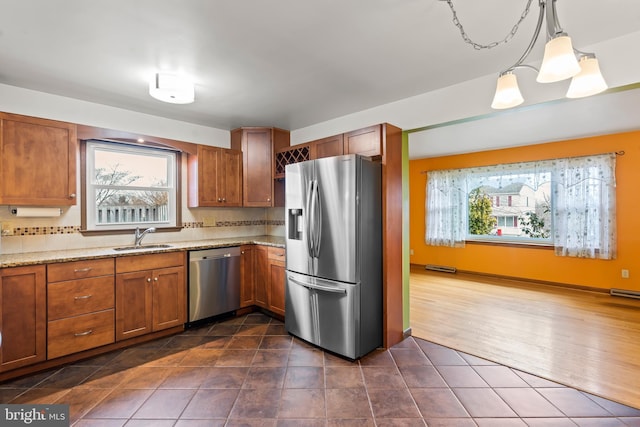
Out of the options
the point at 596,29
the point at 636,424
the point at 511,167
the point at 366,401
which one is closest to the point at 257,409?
the point at 366,401

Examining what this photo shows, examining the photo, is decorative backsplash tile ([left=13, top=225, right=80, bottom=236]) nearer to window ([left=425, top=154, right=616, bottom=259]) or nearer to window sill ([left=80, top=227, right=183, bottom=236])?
window sill ([left=80, top=227, right=183, bottom=236])

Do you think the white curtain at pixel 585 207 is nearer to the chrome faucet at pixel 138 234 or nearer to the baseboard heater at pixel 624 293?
the baseboard heater at pixel 624 293

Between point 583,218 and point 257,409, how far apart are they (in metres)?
5.44

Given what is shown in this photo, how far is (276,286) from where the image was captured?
11.4ft

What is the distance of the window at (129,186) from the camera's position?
10.3 feet

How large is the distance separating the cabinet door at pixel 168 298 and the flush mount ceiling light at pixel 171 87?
1668 millimetres

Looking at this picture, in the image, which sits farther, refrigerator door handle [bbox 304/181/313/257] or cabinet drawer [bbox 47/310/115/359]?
refrigerator door handle [bbox 304/181/313/257]

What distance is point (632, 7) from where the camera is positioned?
5.33ft

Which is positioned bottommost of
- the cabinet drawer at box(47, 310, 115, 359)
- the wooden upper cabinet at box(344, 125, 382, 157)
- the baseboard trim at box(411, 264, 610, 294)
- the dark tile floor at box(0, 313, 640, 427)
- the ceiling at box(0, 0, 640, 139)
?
the dark tile floor at box(0, 313, 640, 427)

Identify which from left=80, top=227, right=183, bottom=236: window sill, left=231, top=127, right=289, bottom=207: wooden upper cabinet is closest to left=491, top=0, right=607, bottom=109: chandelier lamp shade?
left=231, top=127, right=289, bottom=207: wooden upper cabinet

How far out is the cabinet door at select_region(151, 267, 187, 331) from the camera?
2.94 m

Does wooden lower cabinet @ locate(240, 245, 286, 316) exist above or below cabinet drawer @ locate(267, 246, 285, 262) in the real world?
below

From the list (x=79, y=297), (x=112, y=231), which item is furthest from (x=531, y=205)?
(x=79, y=297)

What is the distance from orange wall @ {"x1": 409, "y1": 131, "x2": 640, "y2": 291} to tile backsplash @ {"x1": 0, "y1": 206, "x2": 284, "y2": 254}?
Answer: 3695mm
